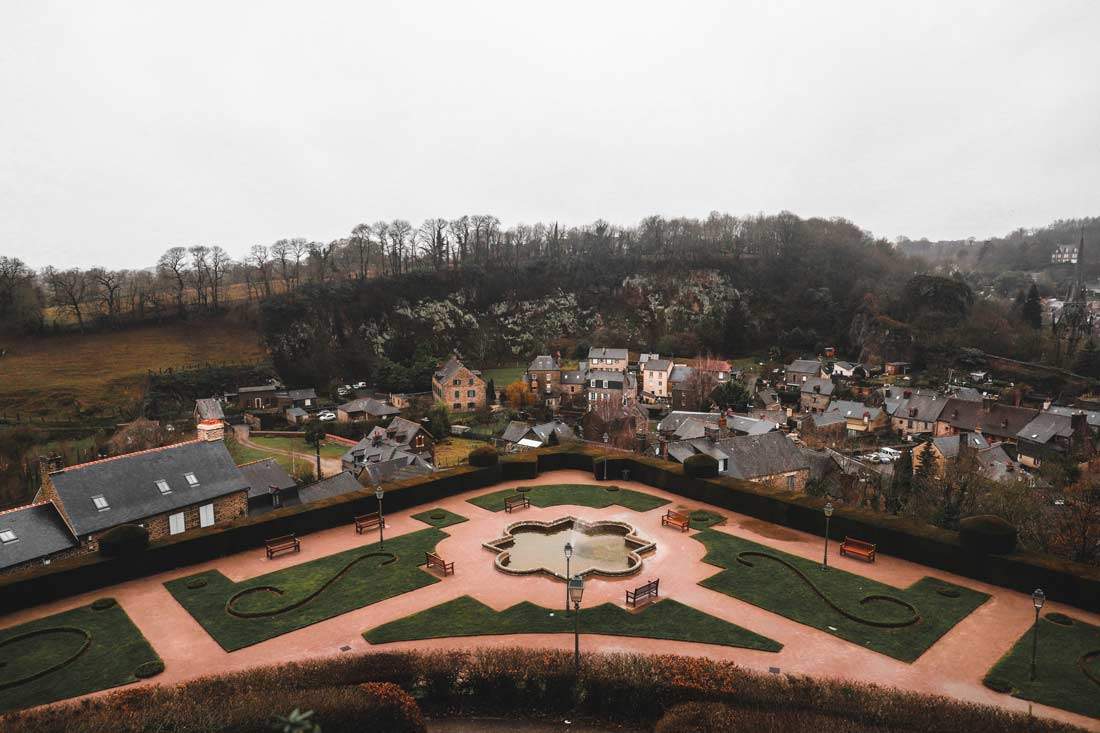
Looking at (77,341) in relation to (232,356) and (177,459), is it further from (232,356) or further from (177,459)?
(177,459)

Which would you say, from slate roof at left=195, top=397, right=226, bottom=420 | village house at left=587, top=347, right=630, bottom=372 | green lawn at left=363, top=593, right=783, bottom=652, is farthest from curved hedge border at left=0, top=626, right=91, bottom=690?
village house at left=587, top=347, right=630, bottom=372

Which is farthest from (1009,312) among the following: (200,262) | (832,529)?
(200,262)

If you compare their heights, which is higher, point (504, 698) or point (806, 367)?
point (504, 698)

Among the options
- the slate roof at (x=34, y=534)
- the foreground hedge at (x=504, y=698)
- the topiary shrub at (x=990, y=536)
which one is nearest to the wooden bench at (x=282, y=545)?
the slate roof at (x=34, y=534)

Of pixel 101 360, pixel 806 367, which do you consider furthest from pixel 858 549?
Result: pixel 101 360

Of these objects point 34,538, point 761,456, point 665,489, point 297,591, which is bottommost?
point 761,456

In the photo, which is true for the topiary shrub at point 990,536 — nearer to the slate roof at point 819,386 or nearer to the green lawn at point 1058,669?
the green lawn at point 1058,669

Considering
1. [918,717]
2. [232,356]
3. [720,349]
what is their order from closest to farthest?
[918,717] → [232,356] → [720,349]

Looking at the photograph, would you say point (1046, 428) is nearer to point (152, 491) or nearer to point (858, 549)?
point (858, 549)
